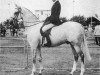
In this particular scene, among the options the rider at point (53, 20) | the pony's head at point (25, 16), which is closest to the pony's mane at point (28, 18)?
the pony's head at point (25, 16)

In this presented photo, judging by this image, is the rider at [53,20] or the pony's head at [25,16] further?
the pony's head at [25,16]

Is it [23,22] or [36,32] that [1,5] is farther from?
[36,32]

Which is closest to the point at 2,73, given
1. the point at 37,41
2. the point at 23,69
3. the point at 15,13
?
the point at 23,69

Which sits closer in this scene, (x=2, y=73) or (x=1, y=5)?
(x=2, y=73)

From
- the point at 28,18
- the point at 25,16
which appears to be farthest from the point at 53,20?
the point at 25,16

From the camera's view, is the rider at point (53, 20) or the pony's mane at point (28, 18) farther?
the pony's mane at point (28, 18)

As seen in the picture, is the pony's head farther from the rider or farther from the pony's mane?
the rider

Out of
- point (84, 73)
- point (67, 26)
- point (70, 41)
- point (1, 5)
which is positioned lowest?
point (84, 73)

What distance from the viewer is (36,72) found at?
9930 millimetres

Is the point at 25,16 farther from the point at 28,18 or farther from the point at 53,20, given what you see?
the point at 53,20

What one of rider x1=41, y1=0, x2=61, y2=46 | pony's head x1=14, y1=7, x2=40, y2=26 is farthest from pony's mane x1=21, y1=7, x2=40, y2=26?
rider x1=41, y1=0, x2=61, y2=46

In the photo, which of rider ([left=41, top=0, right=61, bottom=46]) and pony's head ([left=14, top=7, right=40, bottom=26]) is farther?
pony's head ([left=14, top=7, right=40, bottom=26])

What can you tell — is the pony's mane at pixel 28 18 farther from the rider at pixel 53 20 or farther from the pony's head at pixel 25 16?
the rider at pixel 53 20

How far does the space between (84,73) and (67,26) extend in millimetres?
2010
